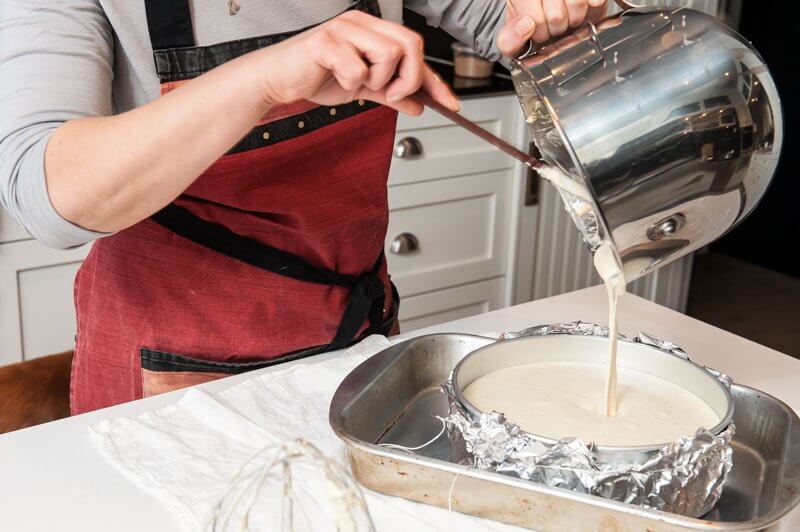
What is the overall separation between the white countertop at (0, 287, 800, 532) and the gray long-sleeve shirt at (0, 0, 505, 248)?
20cm

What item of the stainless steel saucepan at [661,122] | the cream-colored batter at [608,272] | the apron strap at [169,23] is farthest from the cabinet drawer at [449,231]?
the stainless steel saucepan at [661,122]

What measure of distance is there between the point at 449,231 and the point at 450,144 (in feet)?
0.76

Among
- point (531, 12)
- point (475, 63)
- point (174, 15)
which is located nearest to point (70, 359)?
point (174, 15)

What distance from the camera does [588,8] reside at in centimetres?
100

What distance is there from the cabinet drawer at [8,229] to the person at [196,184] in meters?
0.75

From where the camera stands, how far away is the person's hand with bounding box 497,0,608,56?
935 mm

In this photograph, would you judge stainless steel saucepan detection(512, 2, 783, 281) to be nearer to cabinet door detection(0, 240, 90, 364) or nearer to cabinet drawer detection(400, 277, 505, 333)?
cabinet door detection(0, 240, 90, 364)

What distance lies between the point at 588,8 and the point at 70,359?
773 millimetres

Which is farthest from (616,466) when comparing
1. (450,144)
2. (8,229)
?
(450,144)

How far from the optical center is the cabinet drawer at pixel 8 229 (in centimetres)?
188

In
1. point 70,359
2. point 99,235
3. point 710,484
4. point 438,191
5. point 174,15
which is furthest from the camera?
point 438,191

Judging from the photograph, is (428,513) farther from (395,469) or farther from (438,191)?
(438,191)

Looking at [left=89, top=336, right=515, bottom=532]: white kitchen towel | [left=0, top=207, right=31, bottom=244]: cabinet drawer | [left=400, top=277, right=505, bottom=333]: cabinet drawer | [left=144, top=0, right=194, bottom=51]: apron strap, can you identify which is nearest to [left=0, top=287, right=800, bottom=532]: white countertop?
[left=89, top=336, right=515, bottom=532]: white kitchen towel

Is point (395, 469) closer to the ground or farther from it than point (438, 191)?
farther from it
